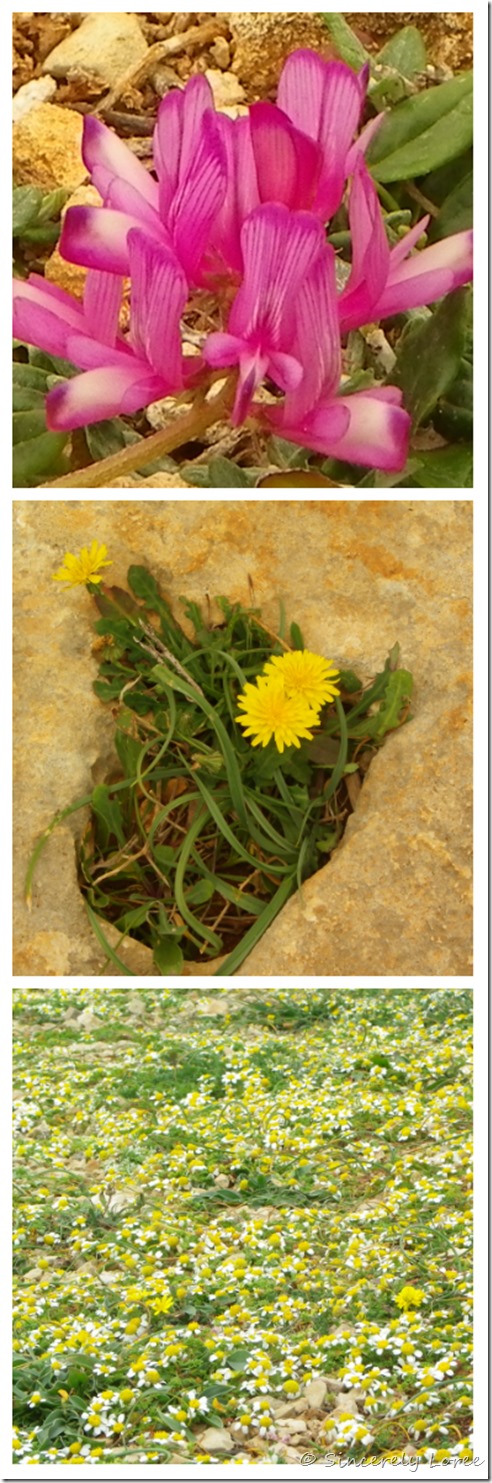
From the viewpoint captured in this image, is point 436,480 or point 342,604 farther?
point 342,604

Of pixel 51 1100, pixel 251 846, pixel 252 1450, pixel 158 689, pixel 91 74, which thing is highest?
pixel 91 74

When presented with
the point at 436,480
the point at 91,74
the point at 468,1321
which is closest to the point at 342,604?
the point at 436,480

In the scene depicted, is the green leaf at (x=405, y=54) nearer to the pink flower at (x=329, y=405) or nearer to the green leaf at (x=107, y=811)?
the pink flower at (x=329, y=405)

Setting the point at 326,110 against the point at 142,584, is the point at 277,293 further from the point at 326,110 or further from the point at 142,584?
the point at 142,584

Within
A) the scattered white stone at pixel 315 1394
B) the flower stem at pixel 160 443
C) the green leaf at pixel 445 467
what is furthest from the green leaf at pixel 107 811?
the scattered white stone at pixel 315 1394

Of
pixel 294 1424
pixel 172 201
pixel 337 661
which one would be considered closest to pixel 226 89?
pixel 172 201

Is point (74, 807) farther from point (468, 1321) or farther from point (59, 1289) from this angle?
point (468, 1321)
